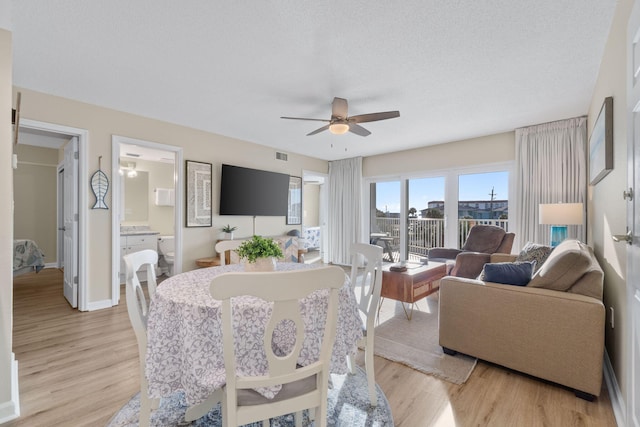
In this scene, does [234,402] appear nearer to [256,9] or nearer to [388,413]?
[388,413]

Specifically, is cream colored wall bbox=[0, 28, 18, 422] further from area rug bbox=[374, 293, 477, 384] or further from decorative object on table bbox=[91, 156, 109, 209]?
area rug bbox=[374, 293, 477, 384]

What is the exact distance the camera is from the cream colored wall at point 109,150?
327 centimetres

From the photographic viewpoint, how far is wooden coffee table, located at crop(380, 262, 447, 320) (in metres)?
2.98

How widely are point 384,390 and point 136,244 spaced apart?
4.71m

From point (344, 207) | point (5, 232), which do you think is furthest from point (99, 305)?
point (344, 207)

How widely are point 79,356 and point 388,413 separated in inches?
97.0

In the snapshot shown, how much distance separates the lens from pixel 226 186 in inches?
187

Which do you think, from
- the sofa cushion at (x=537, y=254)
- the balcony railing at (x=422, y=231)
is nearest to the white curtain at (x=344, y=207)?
the balcony railing at (x=422, y=231)

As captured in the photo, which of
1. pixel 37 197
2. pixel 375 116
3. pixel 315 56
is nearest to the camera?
pixel 315 56

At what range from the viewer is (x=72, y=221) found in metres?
3.51

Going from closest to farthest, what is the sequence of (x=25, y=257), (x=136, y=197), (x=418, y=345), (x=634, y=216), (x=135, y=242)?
(x=634, y=216) → (x=418, y=345) → (x=25, y=257) → (x=135, y=242) → (x=136, y=197)

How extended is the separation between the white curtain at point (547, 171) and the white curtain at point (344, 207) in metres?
2.95

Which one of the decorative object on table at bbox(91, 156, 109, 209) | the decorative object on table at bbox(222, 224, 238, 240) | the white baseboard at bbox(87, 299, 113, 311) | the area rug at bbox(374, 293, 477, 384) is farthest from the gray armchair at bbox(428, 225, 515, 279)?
the decorative object on table at bbox(91, 156, 109, 209)

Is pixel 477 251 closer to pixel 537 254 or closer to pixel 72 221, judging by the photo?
pixel 537 254
